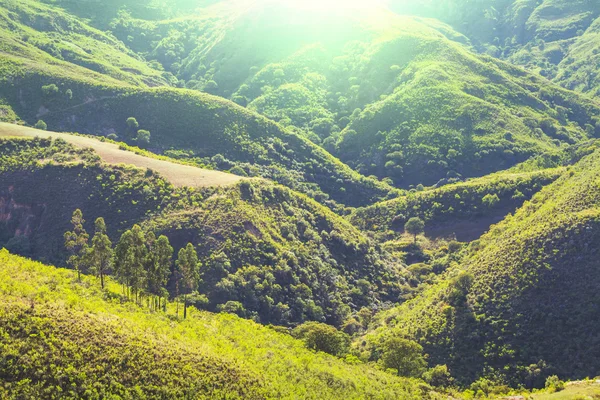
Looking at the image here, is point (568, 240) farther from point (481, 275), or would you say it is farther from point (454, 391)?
point (454, 391)

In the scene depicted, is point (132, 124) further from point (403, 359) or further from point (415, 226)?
point (403, 359)

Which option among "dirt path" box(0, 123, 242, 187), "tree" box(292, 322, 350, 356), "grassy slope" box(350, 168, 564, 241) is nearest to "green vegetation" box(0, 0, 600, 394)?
"tree" box(292, 322, 350, 356)

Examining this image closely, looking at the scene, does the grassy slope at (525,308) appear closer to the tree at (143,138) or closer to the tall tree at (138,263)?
the tall tree at (138,263)

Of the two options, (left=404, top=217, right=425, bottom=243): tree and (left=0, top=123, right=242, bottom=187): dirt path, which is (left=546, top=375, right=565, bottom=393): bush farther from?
(left=404, top=217, right=425, bottom=243): tree

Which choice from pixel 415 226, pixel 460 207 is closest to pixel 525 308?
pixel 415 226

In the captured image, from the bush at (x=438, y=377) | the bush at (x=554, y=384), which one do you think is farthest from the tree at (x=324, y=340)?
the bush at (x=554, y=384)

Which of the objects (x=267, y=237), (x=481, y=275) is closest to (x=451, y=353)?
(x=481, y=275)
